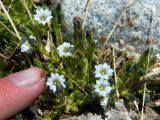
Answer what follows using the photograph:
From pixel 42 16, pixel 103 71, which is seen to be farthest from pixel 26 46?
pixel 103 71

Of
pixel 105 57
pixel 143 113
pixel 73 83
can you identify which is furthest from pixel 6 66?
pixel 143 113

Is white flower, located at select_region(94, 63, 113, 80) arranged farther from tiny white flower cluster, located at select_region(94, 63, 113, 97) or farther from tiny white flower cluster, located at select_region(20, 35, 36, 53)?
tiny white flower cluster, located at select_region(20, 35, 36, 53)

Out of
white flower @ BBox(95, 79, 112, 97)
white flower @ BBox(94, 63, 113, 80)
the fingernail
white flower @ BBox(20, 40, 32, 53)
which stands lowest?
the fingernail

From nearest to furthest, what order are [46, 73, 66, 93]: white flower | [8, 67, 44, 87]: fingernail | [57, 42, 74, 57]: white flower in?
[8, 67, 44, 87]: fingernail → [46, 73, 66, 93]: white flower → [57, 42, 74, 57]: white flower

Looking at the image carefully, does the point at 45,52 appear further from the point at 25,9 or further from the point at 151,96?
the point at 151,96

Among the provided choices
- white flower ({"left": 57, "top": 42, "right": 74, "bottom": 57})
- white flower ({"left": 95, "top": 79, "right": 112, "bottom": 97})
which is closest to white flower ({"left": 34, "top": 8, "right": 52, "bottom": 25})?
white flower ({"left": 57, "top": 42, "right": 74, "bottom": 57})
